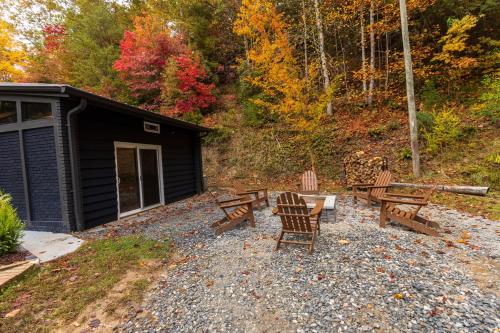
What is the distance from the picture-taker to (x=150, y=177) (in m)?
6.73

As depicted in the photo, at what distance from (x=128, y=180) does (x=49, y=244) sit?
87.9 inches

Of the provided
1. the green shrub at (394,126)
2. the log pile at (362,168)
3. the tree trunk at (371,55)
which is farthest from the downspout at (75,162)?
the tree trunk at (371,55)

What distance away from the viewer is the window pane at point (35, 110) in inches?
183

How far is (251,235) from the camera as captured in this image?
4.04 metres

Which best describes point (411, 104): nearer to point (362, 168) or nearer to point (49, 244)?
point (362, 168)

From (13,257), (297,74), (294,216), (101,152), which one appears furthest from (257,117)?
(13,257)

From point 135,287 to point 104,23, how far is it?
649 inches

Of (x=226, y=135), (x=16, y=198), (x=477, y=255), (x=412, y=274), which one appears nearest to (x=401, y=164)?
(x=477, y=255)

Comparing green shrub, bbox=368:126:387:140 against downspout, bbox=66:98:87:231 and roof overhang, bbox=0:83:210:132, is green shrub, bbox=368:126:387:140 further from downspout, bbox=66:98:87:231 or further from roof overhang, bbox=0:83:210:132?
downspout, bbox=66:98:87:231

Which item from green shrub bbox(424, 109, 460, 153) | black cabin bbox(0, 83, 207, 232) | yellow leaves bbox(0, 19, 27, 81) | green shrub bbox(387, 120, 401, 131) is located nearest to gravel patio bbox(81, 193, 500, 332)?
black cabin bbox(0, 83, 207, 232)

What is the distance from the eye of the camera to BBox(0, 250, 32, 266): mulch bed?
3.21m

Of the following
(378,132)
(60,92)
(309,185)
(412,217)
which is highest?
(60,92)

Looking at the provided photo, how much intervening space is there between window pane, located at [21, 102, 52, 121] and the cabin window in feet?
7.05

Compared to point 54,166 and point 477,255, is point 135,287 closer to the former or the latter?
point 54,166
